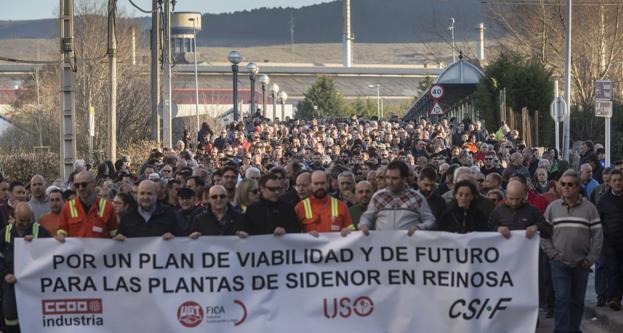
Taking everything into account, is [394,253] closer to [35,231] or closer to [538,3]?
[35,231]

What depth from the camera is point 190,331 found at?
40.6ft

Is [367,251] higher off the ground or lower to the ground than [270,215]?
lower

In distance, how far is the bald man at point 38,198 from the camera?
16.9m

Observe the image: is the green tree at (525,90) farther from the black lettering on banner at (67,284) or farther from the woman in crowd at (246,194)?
the black lettering on banner at (67,284)

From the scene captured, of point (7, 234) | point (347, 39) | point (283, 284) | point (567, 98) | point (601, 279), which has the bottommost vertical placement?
point (601, 279)

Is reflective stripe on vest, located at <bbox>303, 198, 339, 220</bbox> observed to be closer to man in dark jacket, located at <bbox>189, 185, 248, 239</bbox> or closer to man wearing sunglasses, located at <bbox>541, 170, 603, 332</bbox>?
man in dark jacket, located at <bbox>189, 185, 248, 239</bbox>

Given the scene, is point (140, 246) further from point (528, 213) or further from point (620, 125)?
point (620, 125)

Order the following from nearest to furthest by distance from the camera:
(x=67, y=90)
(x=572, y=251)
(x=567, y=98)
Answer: (x=572, y=251), (x=67, y=90), (x=567, y=98)

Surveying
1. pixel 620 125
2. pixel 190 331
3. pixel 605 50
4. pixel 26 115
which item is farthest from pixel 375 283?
pixel 26 115

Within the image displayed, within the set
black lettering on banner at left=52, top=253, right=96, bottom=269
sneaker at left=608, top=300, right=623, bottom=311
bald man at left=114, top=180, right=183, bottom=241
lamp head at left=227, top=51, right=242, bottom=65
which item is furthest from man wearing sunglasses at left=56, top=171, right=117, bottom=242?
lamp head at left=227, top=51, right=242, bottom=65

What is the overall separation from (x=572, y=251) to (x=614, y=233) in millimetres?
2461

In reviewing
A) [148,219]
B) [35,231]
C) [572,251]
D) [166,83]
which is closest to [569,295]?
[572,251]

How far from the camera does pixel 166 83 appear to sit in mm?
37438

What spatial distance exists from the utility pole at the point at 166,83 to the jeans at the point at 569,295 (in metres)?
23.4
